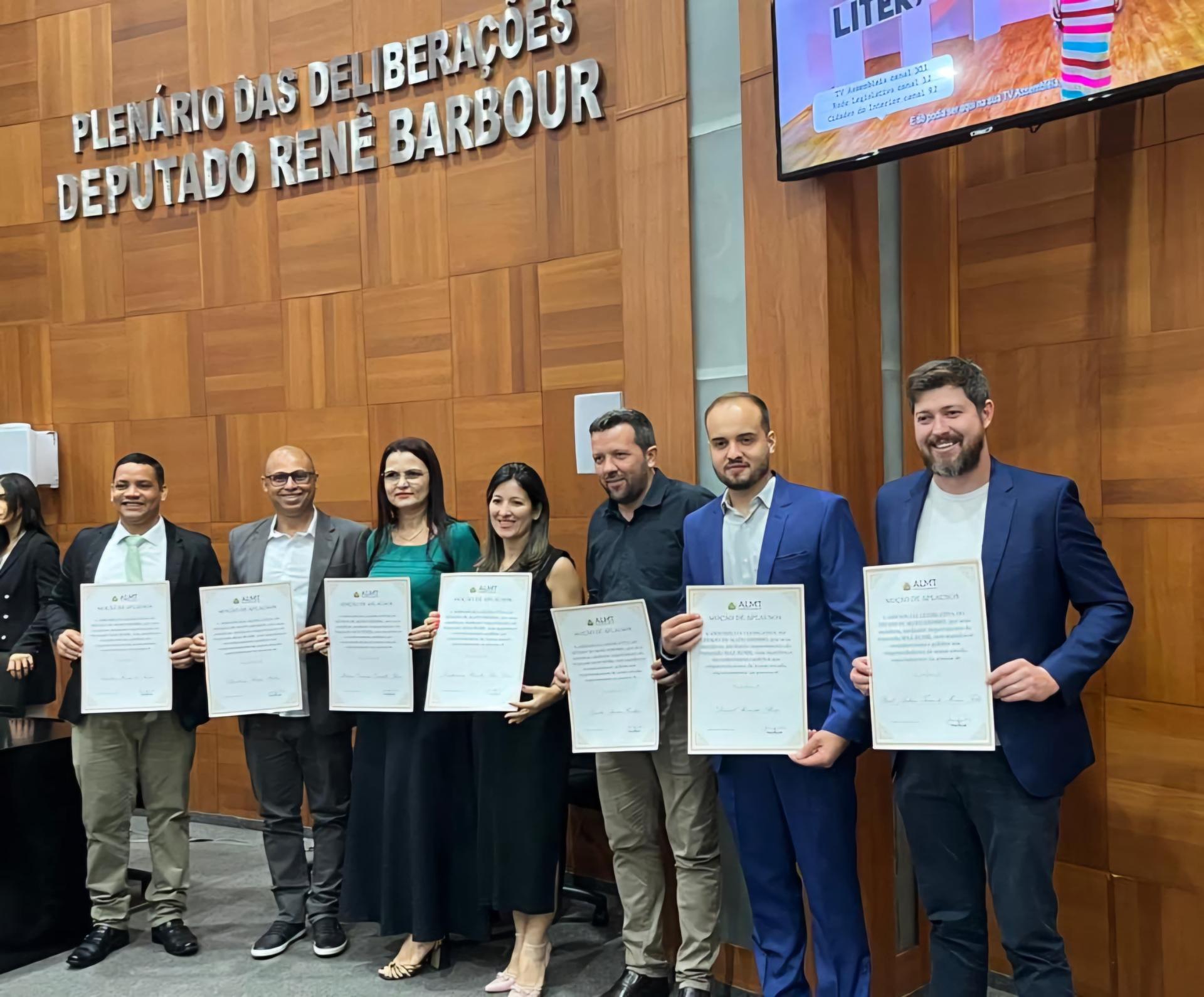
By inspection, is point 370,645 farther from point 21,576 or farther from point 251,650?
point 21,576

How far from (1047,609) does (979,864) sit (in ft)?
2.06

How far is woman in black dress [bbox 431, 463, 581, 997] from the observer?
3.33 metres

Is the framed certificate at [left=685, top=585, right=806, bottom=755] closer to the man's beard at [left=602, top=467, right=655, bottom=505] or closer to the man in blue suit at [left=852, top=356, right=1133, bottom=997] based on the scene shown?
the man in blue suit at [left=852, top=356, right=1133, bottom=997]

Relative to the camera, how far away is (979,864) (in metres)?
2.50

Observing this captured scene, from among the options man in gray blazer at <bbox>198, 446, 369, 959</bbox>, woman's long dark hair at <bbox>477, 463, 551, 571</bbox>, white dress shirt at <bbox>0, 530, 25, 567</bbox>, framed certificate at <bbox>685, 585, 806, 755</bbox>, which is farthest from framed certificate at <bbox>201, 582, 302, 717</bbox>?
white dress shirt at <bbox>0, 530, 25, 567</bbox>

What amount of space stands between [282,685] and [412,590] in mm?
565

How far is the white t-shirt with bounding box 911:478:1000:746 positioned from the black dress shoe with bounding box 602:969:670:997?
63.9 inches

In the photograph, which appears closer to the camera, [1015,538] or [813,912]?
[1015,538]

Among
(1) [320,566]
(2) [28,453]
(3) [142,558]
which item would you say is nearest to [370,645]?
(1) [320,566]

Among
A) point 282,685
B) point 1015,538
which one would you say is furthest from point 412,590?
point 1015,538

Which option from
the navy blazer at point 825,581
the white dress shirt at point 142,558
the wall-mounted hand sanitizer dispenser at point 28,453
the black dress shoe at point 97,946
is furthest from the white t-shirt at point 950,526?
the wall-mounted hand sanitizer dispenser at point 28,453

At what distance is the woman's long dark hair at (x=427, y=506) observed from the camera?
350 cm

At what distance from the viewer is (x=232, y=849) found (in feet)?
16.6

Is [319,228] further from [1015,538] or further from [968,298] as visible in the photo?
[1015,538]
